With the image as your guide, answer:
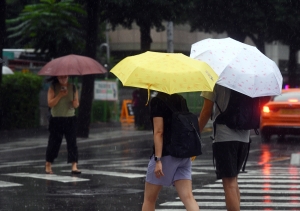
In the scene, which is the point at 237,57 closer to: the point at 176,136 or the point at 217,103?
the point at 217,103

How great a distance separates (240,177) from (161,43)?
48698 mm

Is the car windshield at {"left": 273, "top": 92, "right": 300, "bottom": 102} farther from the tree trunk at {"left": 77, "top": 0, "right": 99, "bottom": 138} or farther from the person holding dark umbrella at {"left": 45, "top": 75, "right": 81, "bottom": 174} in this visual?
the person holding dark umbrella at {"left": 45, "top": 75, "right": 81, "bottom": 174}

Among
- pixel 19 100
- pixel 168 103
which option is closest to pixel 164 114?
pixel 168 103


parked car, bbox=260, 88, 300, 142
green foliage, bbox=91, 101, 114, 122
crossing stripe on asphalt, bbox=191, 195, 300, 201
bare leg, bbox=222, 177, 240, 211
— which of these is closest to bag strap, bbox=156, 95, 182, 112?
bare leg, bbox=222, 177, 240, 211

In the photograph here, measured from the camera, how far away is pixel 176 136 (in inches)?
276

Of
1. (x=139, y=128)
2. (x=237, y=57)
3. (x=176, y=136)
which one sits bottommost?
(x=139, y=128)

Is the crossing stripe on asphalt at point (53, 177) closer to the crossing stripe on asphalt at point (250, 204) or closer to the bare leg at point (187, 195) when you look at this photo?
the crossing stripe on asphalt at point (250, 204)

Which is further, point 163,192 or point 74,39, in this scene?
point 74,39

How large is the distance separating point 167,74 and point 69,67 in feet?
23.4

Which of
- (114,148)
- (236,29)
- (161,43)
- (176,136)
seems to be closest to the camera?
(176,136)

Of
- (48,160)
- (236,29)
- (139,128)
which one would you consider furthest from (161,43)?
(48,160)

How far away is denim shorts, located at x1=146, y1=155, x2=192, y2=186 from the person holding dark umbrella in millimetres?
6462

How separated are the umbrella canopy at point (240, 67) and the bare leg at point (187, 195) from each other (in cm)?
101

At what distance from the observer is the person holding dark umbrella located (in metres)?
13.5
